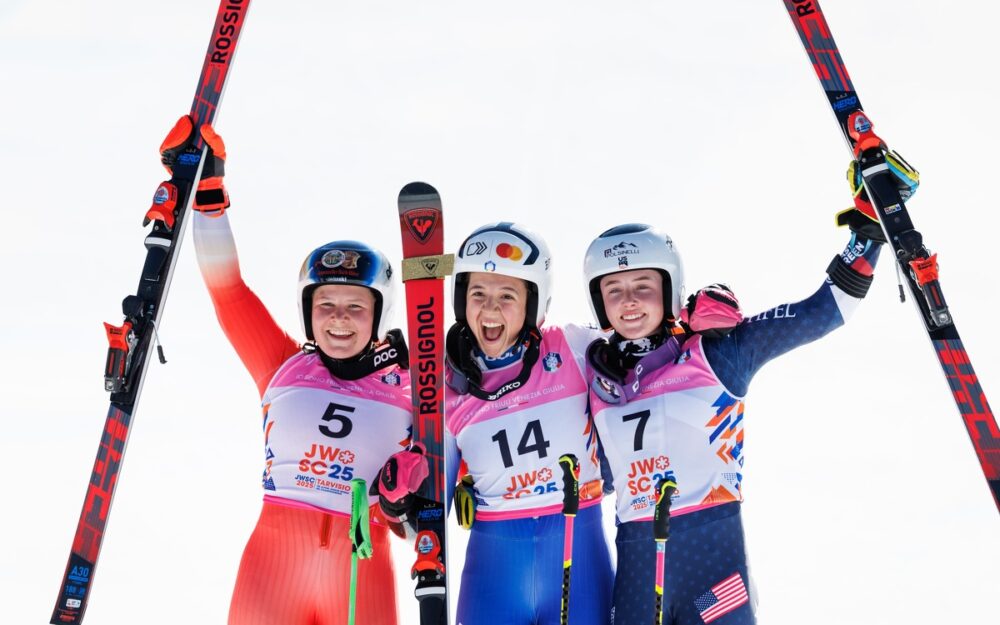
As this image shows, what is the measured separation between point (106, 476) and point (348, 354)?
1430 millimetres

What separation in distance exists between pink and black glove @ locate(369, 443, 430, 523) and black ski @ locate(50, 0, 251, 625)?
1434 millimetres

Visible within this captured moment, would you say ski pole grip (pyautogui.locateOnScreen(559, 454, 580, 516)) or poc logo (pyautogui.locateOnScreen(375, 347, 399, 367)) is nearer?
ski pole grip (pyautogui.locateOnScreen(559, 454, 580, 516))

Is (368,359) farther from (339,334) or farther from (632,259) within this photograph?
(632,259)

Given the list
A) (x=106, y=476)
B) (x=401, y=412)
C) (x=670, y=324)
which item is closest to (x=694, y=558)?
(x=670, y=324)

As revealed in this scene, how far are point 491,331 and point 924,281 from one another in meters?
2.26

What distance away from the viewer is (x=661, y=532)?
502 cm

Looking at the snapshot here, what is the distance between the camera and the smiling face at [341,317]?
228 inches

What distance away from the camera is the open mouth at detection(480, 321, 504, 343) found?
5.75 meters

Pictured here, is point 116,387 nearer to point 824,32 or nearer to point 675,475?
point 675,475

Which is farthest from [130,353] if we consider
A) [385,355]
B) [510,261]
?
[510,261]

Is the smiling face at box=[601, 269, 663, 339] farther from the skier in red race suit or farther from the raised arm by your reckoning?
the raised arm

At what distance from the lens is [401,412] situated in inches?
230

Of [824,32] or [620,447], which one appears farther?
[824,32]

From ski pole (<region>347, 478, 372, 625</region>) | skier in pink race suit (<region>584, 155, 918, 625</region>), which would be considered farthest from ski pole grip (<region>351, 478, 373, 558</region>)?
skier in pink race suit (<region>584, 155, 918, 625</region>)
